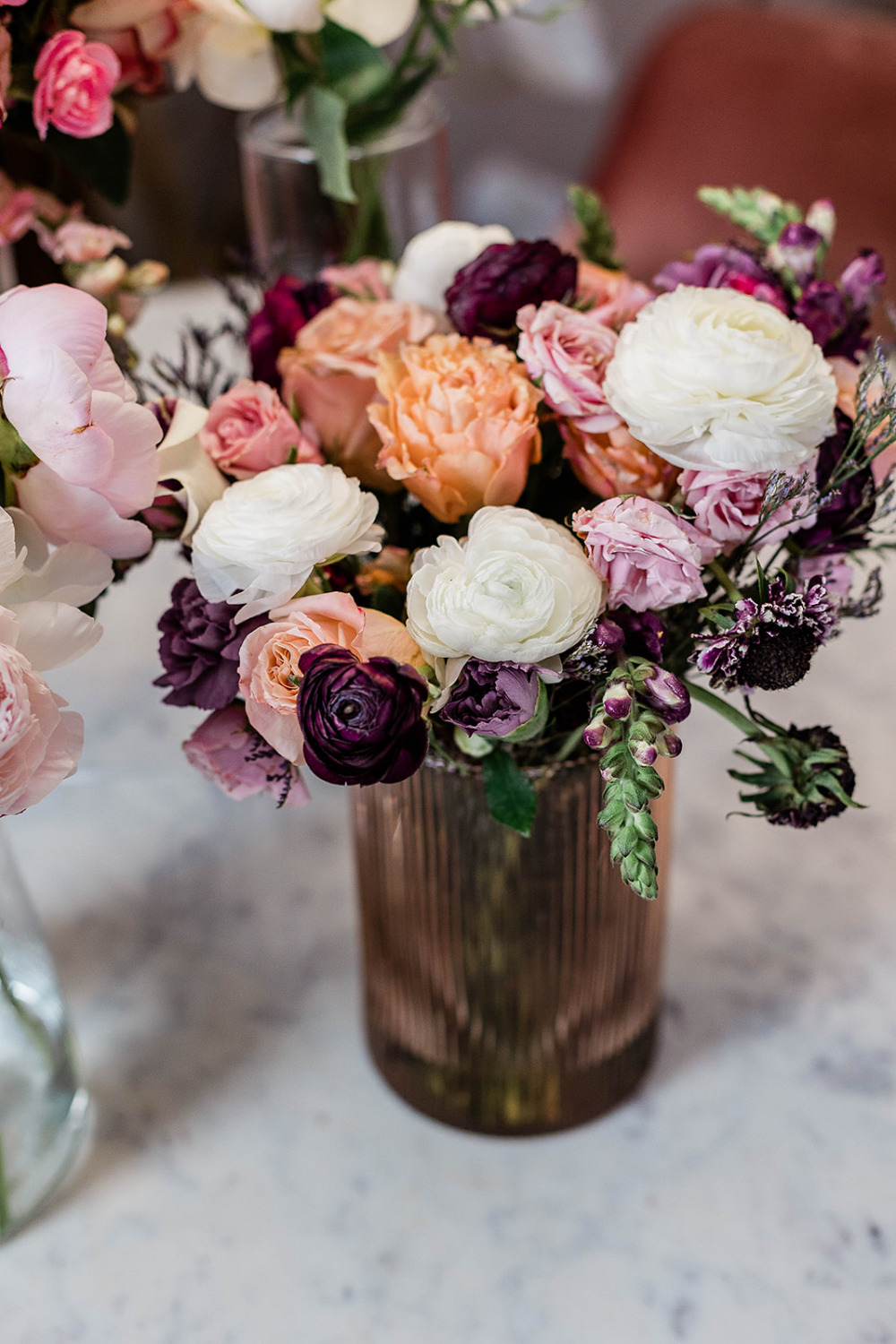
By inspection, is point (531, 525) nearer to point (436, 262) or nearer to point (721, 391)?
point (721, 391)

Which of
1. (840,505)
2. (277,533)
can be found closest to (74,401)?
(277,533)

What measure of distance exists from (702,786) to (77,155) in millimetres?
555

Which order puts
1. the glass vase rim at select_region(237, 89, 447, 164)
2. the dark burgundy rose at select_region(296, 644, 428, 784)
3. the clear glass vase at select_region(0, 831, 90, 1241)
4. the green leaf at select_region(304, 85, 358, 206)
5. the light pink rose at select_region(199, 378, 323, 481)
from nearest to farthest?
the dark burgundy rose at select_region(296, 644, 428, 784)
the light pink rose at select_region(199, 378, 323, 481)
the clear glass vase at select_region(0, 831, 90, 1241)
the green leaf at select_region(304, 85, 358, 206)
the glass vase rim at select_region(237, 89, 447, 164)

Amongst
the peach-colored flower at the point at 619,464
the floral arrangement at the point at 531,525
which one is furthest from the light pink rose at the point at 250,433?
the peach-colored flower at the point at 619,464

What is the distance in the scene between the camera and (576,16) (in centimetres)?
236

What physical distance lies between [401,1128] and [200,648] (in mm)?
329

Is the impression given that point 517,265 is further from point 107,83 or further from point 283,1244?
point 283,1244

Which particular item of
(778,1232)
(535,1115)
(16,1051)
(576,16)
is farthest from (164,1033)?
(576,16)

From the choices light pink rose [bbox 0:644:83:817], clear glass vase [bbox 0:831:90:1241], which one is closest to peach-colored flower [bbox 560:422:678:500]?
light pink rose [bbox 0:644:83:817]

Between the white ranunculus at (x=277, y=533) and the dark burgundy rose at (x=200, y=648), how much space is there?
0.04ft

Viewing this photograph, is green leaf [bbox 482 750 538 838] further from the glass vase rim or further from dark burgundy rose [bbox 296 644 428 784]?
the glass vase rim

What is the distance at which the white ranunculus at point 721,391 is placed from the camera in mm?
430

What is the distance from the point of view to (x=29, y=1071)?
60cm

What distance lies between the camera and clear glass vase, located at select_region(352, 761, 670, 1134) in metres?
0.56
